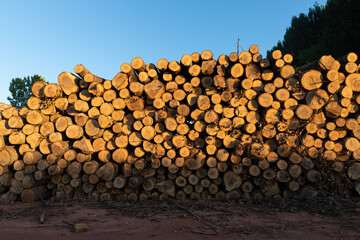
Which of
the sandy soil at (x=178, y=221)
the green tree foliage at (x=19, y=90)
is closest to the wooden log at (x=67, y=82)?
the sandy soil at (x=178, y=221)

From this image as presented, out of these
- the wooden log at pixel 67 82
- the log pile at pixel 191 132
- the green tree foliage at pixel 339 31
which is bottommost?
the log pile at pixel 191 132

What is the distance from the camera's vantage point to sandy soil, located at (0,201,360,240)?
2.60m

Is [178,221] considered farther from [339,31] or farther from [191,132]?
[339,31]

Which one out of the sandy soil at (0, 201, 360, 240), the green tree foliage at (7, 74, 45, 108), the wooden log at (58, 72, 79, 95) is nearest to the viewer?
the sandy soil at (0, 201, 360, 240)

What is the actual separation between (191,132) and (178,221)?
1758 mm

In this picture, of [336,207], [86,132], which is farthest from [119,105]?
[336,207]

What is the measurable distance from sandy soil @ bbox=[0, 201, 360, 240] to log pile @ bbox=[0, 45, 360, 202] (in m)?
0.43

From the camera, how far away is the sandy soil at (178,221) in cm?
260

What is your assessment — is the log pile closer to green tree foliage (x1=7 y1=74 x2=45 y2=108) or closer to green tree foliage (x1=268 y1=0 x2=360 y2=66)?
green tree foliage (x1=268 y1=0 x2=360 y2=66)

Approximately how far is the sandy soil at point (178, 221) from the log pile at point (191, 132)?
0.43m

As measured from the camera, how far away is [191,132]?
4.39m

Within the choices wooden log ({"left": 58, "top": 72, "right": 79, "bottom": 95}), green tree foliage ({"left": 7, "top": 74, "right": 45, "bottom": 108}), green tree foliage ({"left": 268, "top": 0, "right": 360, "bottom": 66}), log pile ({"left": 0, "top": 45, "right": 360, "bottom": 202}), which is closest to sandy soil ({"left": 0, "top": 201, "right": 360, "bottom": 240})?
log pile ({"left": 0, "top": 45, "right": 360, "bottom": 202})

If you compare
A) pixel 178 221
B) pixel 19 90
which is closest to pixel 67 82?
pixel 178 221

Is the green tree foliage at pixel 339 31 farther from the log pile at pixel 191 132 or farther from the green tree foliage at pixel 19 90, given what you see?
the green tree foliage at pixel 19 90
